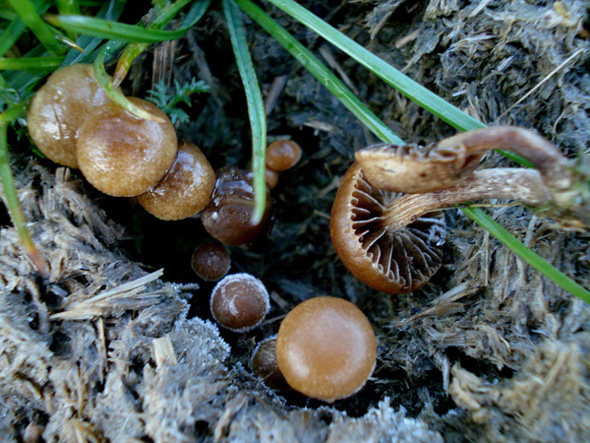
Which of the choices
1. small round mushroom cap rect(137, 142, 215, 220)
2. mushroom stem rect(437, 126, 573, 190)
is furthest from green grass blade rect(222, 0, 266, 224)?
mushroom stem rect(437, 126, 573, 190)

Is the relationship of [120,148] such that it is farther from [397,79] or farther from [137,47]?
[397,79]

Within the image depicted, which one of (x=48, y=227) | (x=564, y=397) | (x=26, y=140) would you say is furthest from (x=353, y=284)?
(x=26, y=140)

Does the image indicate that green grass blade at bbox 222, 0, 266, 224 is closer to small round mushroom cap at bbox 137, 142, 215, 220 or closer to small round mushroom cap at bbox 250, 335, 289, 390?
small round mushroom cap at bbox 137, 142, 215, 220

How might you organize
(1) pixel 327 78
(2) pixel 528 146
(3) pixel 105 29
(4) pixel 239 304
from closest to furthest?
(2) pixel 528 146
(3) pixel 105 29
(1) pixel 327 78
(4) pixel 239 304

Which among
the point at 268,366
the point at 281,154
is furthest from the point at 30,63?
the point at 268,366

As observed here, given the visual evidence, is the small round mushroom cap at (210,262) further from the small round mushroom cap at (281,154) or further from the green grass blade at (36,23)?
the green grass blade at (36,23)
